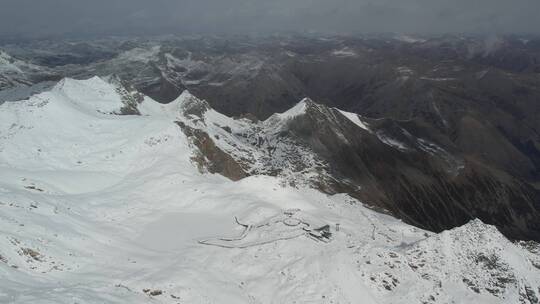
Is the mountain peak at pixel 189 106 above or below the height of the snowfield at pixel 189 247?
below

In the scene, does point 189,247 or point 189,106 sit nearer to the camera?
point 189,247

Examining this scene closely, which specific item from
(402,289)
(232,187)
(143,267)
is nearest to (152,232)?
(143,267)

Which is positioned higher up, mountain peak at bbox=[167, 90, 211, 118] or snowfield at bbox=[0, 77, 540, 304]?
snowfield at bbox=[0, 77, 540, 304]

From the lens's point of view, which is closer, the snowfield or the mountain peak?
the snowfield

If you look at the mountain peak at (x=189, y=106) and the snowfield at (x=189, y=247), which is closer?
the snowfield at (x=189, y=247)

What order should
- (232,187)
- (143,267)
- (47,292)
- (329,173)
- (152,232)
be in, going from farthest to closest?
(329,173)
(232,187)
(152,232)
(143,267)
(47,292)

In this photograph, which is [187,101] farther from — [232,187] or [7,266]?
[7,266]

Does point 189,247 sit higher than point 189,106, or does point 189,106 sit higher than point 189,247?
point 189,247

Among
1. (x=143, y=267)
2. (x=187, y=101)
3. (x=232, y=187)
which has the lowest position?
(x=187, y=101)
